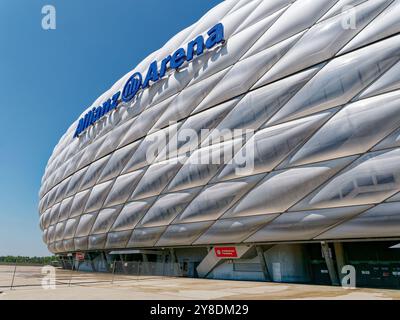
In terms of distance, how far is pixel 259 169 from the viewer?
1738cm

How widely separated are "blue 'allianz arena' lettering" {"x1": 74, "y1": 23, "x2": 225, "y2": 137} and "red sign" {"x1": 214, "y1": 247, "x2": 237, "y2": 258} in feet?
43.0

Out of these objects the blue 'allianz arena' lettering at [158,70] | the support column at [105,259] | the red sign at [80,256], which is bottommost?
the support column at [105,259]

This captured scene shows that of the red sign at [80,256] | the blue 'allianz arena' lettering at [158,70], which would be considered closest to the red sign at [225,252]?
the blue 'allianz arena' lettering at [158,70]

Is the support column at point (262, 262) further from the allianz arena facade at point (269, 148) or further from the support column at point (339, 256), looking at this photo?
the support column at point (339, 256)

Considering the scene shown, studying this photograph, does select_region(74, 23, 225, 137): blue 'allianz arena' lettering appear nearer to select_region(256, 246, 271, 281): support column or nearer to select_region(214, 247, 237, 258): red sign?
select_region(214, 247, 237, 258): red sign

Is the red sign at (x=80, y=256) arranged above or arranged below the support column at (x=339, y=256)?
above

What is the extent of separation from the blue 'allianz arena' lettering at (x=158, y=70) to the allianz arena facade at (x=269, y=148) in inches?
5.3

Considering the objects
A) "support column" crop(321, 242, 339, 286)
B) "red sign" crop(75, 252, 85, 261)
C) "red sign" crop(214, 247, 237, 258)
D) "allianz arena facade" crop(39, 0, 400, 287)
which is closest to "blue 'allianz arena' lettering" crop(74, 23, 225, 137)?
"allianz arena facade" crop(39, 0, 400, 287)

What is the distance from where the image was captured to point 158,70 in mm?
27047

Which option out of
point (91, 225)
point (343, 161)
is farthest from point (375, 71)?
point (91, 225)

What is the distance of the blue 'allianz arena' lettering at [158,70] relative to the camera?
2280 cm

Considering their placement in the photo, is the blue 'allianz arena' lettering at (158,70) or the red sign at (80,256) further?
the red sign at (80,256)
